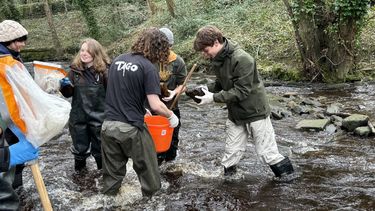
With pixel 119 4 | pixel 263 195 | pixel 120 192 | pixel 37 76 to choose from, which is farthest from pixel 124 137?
pixel 119 4

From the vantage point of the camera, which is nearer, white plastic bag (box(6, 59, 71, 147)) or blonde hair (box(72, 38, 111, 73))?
white plastic bag (box(6, 59, 71, 147))

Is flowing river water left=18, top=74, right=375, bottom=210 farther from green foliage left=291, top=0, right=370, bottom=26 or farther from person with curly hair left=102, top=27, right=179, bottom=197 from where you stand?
green foliage left=291, top=0, right=370, bottom=26

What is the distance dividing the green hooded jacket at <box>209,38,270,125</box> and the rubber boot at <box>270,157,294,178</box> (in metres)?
0.62

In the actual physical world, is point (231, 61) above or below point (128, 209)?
above

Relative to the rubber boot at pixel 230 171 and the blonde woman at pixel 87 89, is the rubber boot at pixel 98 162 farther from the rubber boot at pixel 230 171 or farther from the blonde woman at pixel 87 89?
the rubber boot at pixel 230 171

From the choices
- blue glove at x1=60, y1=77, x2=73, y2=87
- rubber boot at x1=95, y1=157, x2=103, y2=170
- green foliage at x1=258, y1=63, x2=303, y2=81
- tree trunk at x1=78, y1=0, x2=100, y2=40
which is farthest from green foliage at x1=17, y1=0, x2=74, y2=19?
blue glove at x1=60, y1=77, x2=73, y2=87

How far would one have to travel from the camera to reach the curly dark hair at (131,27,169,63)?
412 cm

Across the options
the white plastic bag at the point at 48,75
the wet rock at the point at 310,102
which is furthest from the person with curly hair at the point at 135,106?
the wet rock at the point at 310,102

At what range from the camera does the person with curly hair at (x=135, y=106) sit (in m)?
4.02

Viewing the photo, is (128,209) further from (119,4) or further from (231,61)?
(119,4)

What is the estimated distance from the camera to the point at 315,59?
1273 cm

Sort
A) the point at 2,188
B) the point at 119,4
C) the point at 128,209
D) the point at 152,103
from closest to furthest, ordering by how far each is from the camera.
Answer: the point at 2,188
the point at 152,103
the point at 128,209
the point at 119,4

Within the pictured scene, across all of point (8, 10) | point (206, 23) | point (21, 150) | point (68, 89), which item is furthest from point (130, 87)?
point (8, 10)

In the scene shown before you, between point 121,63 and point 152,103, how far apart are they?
1.63 ft
